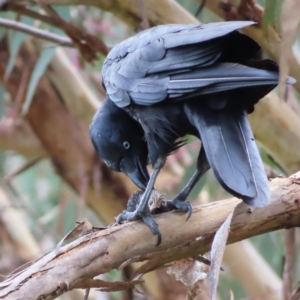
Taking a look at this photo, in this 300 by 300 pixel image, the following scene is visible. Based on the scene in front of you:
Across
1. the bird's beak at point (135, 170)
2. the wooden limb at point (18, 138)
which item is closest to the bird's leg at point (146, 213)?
the bird's beak at point (135, 170)

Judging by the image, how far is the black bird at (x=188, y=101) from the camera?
132 centimetres

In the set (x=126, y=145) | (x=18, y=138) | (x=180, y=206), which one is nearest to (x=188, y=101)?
(x=180, y=206)

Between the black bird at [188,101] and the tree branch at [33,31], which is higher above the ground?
the tree branch at [33,31]

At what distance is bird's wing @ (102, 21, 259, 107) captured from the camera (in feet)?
4.57

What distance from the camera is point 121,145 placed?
1829 mm

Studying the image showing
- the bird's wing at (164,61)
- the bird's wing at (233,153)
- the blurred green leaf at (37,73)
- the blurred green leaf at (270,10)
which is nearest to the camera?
the bird's wing at (233,153)

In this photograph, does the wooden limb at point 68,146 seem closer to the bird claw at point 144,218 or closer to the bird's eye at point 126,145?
the bird's eye at point 126,145

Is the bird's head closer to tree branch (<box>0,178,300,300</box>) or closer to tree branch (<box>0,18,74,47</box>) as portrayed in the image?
tree branch (<box>0,178,300,300</box>)

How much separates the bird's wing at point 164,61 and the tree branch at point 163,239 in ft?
1.04

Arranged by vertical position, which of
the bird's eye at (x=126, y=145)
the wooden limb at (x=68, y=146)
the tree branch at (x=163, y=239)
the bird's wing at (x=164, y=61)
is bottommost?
the tree branch at (x=163, y=239)

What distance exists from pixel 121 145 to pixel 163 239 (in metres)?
0.48

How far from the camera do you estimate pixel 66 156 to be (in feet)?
9.77

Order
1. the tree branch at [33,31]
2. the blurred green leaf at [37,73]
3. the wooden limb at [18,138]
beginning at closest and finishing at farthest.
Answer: the tree branch at [33,31], the blurred green leaf at [37,73], the wooden limb at [18,138]

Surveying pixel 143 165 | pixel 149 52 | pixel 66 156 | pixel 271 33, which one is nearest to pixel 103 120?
pixel 143 165
